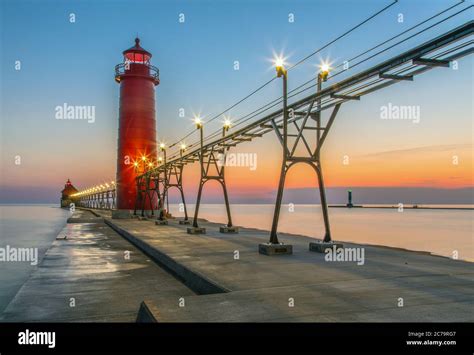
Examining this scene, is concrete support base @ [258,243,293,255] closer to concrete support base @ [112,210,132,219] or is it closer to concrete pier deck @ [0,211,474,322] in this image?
concrete pier deck @ [0,211,474,322]

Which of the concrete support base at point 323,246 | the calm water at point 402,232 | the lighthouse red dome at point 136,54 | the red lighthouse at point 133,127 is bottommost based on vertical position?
the calm water at point 402,232

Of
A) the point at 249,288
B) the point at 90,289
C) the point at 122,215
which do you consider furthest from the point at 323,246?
the point at 122,215

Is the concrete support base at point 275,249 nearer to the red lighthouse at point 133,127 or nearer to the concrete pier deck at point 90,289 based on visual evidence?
the concrete pier deck at point 90,289

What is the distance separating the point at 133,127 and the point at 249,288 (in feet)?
119

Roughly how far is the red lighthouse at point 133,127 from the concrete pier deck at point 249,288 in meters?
27.1

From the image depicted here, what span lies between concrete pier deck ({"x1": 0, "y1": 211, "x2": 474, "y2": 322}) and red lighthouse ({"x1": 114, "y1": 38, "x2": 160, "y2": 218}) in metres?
27.1

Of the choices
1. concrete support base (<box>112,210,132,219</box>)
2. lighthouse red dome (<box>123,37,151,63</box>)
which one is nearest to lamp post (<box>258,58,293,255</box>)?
concrete support base (<box>112,210,132,219</box>)

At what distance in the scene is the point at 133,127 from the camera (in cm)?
4100

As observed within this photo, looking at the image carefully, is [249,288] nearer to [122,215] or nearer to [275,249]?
[275,249]

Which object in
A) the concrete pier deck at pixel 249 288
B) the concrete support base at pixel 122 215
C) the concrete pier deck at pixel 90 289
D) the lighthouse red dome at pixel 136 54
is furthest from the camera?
the lighthouse red dome at pixel 136 54

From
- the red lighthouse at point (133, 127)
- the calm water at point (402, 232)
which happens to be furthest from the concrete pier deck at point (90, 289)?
the red lighthouse at point (133, 127)

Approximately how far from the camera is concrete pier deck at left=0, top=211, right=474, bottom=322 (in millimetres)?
5605

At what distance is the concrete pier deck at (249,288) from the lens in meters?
5.61
